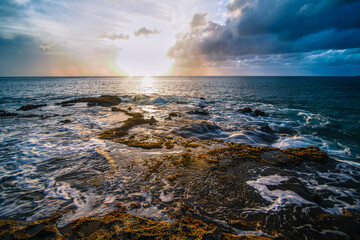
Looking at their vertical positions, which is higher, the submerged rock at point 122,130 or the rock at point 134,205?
the submerged rock at point 122,130

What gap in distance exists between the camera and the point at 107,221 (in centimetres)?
454

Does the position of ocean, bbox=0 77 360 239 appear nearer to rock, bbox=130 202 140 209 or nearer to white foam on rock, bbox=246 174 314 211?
white foam on rock, bbox=246 174 314 211

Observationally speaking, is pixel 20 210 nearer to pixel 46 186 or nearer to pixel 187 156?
pixel 46 186

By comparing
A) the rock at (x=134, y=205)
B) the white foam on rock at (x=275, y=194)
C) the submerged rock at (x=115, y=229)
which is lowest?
the white foam on rock at (x=275, y=194)

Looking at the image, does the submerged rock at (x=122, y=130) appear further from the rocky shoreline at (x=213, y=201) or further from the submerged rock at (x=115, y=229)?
the submerged rock at (x=115, y=229)

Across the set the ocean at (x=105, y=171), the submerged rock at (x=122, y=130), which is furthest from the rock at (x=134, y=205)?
the submerged rock at (x=122, y=130)

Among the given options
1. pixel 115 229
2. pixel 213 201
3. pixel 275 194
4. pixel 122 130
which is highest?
pixel 122 130

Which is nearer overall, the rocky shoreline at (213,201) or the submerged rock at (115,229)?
the submerged rock at (115,229)

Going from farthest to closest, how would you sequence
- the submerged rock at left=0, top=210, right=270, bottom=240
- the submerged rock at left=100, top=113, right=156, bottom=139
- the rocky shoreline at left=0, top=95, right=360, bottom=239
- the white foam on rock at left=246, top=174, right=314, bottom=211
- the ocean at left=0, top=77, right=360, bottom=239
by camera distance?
1. the submerged rock at left=100, top=113, right=156, bottom=139
2. the white foam on rock at left=246, top=174, right=314, bottom=211
3. the ocean at left=0, top=77, right=360, bottom=239
4. the rocky shoreline at left=0, top=95, right=360, bottom=239
5. the submerged rock at left=0, top=210, right=270, bottom=240

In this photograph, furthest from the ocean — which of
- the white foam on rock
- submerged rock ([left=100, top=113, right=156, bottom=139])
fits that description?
submerged rock ([left=100, top=113, right=156, bottom=139])

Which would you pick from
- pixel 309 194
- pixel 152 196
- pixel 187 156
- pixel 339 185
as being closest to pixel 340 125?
pixel 339 185

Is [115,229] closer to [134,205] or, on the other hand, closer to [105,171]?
[134,205]

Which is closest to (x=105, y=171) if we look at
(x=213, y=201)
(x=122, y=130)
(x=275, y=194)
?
(x=213, y=201)

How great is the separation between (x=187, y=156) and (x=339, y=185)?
23.2 ft
